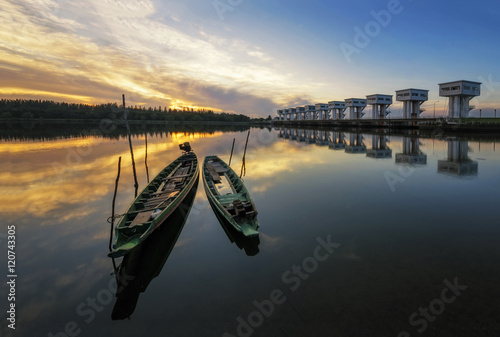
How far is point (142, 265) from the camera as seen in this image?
35.3 feet

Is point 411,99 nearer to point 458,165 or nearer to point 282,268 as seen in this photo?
point 458,165

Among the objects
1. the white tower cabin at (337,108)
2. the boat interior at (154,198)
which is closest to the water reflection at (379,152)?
the boat interior at (154,198)

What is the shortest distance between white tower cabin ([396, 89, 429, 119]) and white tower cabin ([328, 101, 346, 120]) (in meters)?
49.8

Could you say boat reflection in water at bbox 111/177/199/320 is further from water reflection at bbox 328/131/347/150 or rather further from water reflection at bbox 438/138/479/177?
water reflection at bbox 328/131/347/150

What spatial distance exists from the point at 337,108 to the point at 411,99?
55.3m

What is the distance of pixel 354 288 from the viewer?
8.52 m

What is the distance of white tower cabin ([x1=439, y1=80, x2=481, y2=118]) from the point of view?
6975 centimetres

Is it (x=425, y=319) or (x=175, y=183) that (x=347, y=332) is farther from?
(x=175, y=183)

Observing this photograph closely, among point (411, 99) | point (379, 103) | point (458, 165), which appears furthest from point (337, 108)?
point (458, 165)

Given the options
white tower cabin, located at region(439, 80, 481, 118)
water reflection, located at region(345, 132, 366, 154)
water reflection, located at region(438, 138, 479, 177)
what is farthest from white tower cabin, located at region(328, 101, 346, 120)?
water reflection, located at region(438, 138, 479, 177)

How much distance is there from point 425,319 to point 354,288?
2.04m

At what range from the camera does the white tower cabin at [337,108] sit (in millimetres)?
138125

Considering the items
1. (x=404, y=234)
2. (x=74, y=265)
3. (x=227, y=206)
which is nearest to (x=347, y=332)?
(x=404, y=234)

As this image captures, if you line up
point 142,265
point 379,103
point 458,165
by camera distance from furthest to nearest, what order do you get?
point 379,103, point 458,165, point 142,265
